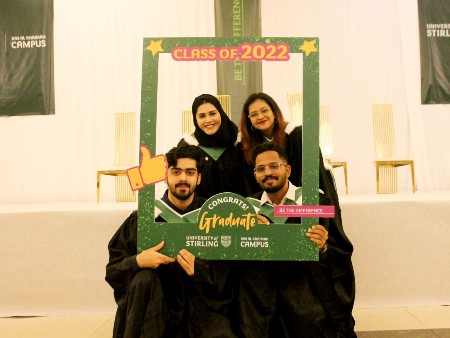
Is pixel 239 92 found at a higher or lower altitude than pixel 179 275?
higher

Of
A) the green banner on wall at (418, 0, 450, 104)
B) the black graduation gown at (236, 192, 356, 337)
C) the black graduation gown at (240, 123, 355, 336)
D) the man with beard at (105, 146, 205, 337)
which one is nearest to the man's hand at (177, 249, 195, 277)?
the man with beard at (105, 146, 205, 337)

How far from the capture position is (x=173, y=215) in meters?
1.66

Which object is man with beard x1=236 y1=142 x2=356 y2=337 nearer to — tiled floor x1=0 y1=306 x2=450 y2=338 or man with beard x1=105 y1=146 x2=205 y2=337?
man with beard x1=105 y1=146 x2=205 y2=337

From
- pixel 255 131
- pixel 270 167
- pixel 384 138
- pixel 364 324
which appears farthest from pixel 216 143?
pixel 384 138

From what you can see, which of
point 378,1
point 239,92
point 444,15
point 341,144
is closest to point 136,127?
point 239,92

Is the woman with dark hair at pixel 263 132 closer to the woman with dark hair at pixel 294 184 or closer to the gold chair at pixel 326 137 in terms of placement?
the woman with dark hair at pixel 294 184

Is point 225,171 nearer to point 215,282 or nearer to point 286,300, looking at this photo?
point 215,282

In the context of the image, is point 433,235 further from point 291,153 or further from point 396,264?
point 291,153

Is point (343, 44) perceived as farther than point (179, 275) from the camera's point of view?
Yes

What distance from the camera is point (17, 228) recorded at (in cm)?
264

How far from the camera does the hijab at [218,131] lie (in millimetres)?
1811

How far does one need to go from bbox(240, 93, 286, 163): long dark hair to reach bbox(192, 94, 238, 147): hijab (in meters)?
0.05

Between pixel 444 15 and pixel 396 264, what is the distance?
3298mm

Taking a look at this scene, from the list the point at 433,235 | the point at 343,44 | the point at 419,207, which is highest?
the point at 343,44
